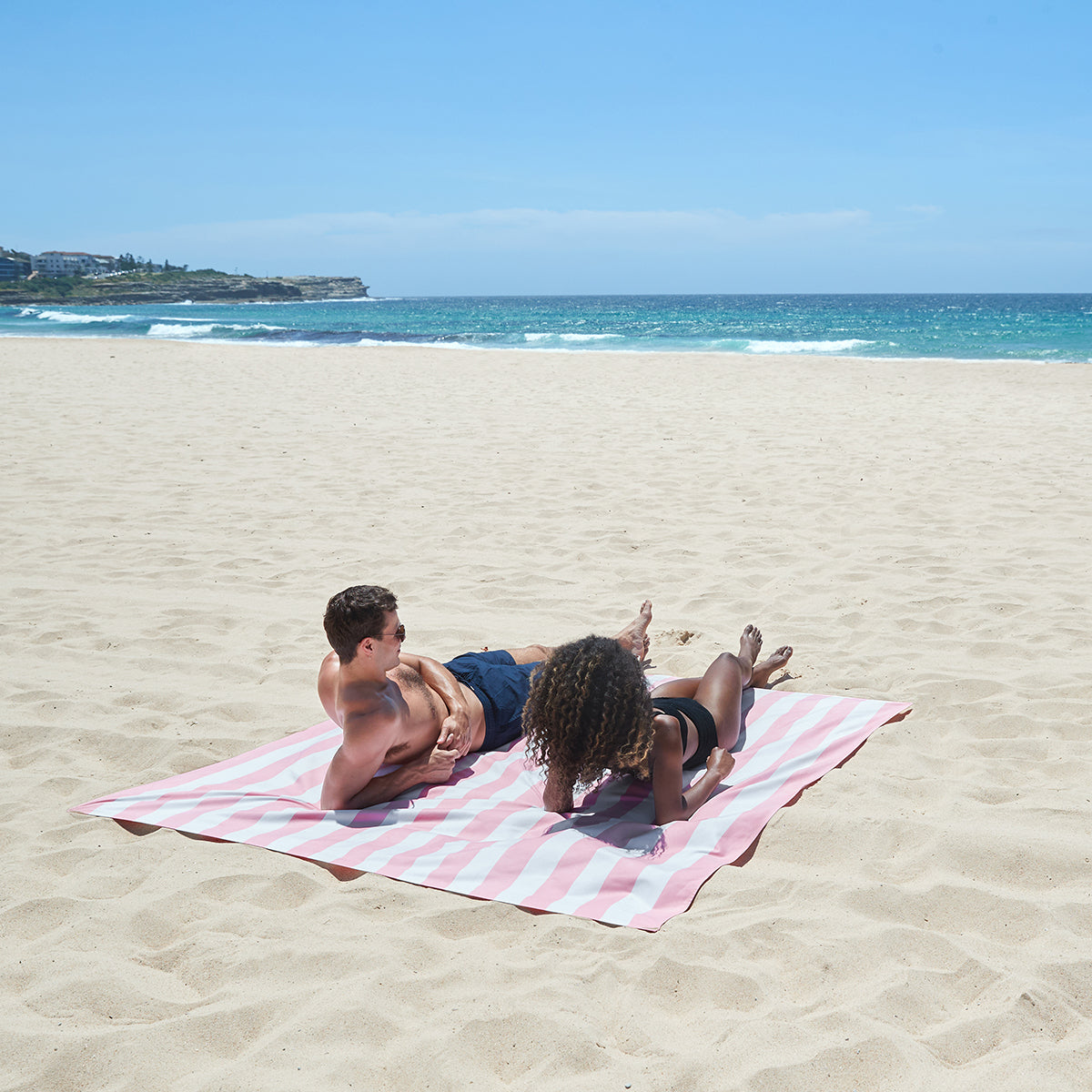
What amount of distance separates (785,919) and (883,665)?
2.09 metres

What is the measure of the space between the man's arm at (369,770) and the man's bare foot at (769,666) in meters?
1.46

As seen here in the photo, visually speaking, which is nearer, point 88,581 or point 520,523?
point 88,581

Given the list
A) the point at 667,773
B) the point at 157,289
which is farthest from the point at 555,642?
the point at 157,289

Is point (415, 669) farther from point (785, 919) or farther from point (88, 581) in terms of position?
point (88, 581)

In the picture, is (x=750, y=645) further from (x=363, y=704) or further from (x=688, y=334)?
(x=688, y=334)

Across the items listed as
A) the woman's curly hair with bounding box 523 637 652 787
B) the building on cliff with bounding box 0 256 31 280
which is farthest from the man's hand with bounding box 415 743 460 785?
the building on cliff with bounding box 0 256 31 280

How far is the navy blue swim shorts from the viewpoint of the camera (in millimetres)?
3729


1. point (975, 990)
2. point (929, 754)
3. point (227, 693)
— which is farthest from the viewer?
point (227, 693)

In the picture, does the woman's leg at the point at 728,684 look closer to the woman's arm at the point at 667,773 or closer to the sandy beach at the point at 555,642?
the sandy beach at the point at 555,642

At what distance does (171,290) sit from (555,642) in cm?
9349

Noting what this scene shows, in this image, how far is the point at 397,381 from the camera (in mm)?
16109

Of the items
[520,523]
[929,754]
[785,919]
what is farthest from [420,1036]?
[520,523]

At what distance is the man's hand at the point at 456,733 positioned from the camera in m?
3.45

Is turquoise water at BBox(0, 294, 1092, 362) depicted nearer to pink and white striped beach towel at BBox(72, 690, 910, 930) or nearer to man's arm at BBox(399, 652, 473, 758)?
pink and white striped beach towel at BBox(72, 690, 910, 930)
